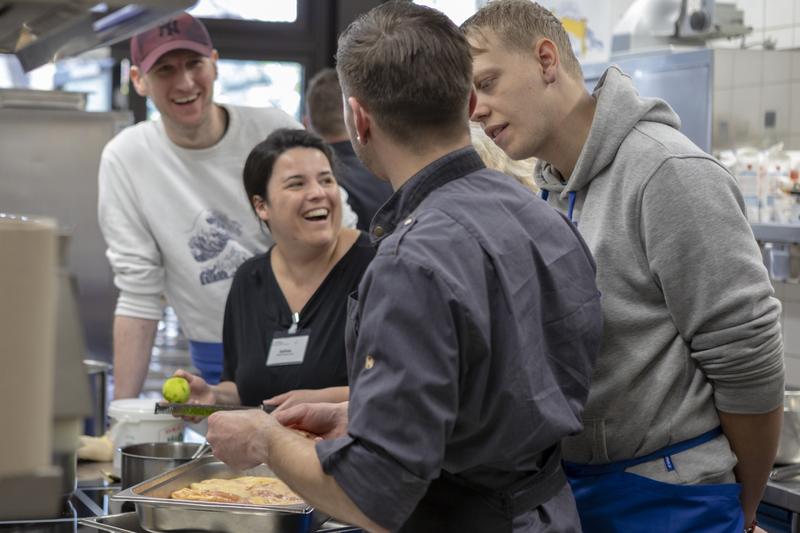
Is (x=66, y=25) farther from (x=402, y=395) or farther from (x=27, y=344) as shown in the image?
(x=27, y=344)

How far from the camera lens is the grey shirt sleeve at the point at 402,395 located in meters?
1.21

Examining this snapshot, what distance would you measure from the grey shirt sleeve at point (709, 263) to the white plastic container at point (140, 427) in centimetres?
127

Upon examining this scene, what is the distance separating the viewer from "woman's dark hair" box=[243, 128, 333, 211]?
9.59 ft

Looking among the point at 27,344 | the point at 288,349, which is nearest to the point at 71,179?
the point at 288,349

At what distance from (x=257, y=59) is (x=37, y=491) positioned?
534 centimetres

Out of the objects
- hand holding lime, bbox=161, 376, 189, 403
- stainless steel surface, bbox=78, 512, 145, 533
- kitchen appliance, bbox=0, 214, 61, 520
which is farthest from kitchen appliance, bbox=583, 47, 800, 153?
kitchen appliance, bbox=0, 214, 61, 520

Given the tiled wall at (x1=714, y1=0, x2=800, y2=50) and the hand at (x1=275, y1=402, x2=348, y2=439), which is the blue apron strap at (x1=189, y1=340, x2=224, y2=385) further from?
the tiled wall at (x1=714, y1=0, x2=800, y2=50)

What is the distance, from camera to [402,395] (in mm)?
1199

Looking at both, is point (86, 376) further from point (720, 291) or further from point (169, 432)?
point (169, 432)

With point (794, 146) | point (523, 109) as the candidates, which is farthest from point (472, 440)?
point (794, 146)

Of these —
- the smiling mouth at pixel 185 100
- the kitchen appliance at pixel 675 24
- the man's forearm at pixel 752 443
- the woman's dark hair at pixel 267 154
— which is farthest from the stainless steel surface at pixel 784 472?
the kitchen appliance at pixel 675 24

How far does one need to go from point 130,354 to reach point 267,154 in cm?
77

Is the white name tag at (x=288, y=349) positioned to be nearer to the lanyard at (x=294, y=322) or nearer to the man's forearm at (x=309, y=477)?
the lanyard at (x=294, y=322)

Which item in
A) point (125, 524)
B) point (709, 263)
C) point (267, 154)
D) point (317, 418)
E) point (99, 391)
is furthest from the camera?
point (267, 154)
